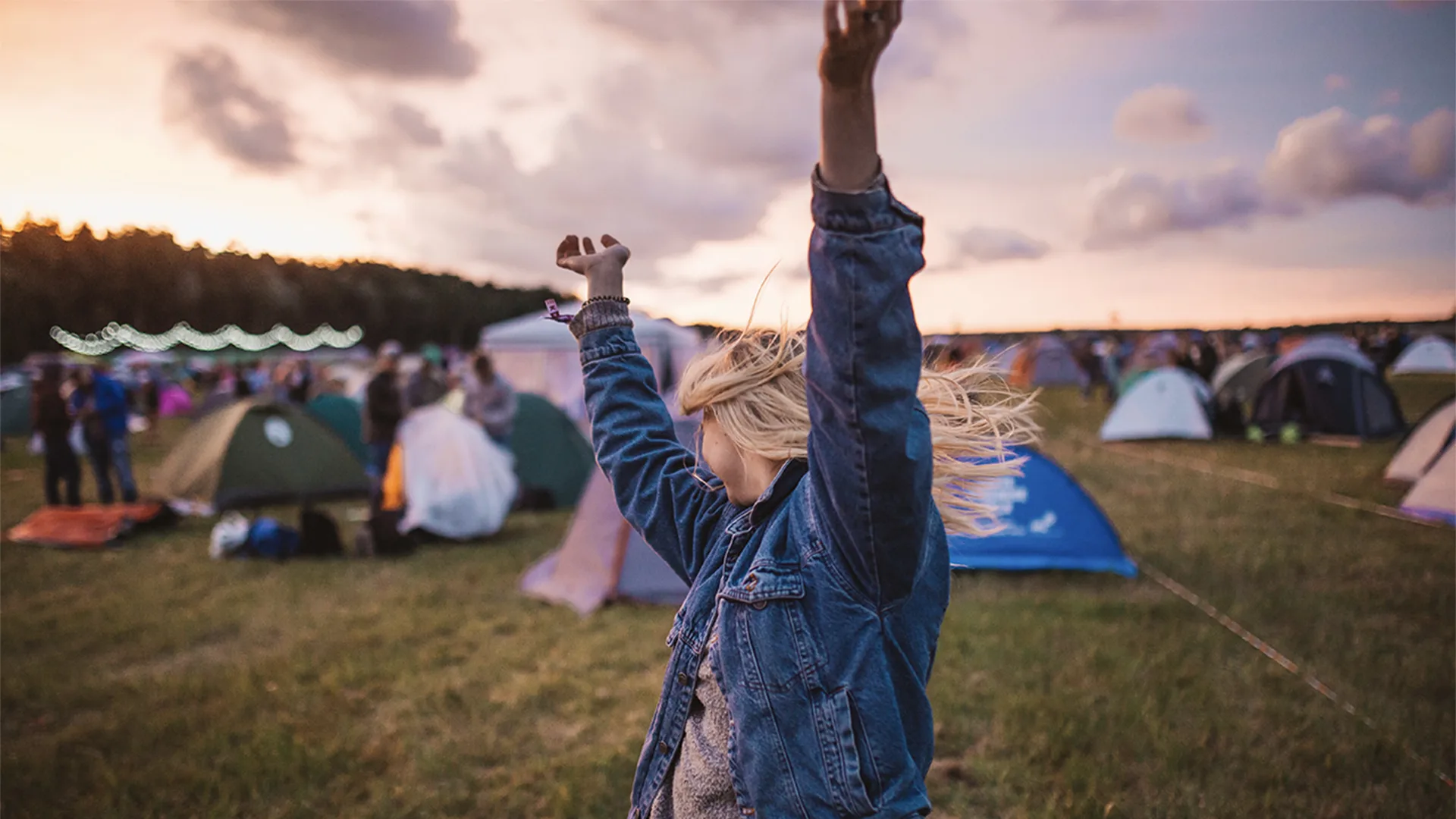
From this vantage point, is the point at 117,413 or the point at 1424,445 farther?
the point at 117,413

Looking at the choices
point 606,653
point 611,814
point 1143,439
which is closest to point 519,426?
point 606,653

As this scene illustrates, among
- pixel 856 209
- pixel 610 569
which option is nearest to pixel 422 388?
pixel 610 569

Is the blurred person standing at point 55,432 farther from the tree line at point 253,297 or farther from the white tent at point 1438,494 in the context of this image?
the white tent at point 1438,494

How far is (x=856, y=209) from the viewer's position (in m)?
0.93

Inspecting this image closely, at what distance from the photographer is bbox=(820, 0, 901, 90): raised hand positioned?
799 millimetres

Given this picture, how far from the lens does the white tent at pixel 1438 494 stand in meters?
7.70

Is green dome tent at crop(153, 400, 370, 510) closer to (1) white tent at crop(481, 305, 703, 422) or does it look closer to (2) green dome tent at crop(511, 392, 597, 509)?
(2) green dome tent at crop(511, 392, 597, 509)

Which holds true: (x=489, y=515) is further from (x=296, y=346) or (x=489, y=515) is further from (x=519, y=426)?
(x=296, y=346)

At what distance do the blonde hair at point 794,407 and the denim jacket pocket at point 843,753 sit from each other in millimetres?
401

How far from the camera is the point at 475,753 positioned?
149 inches

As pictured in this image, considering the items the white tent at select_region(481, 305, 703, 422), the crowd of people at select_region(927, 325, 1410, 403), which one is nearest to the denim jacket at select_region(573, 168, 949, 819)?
the crowd of people at select_region(927, 325, 1410, 403)

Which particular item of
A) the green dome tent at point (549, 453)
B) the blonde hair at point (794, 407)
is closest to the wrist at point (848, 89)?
the blonde hair at point (794, 407)

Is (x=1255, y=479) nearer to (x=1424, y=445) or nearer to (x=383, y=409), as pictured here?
(x=1424, y=445)

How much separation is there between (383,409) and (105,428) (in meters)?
4.43
